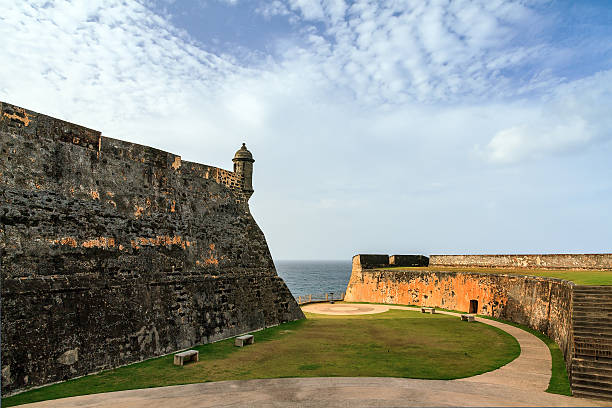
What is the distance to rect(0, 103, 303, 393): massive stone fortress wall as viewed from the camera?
10.6 m

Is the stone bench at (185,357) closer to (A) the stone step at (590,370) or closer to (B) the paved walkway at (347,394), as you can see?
(B) the paved walkway at (347,394)

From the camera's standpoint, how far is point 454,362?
491 inches

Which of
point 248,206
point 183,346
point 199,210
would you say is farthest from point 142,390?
point 248,206

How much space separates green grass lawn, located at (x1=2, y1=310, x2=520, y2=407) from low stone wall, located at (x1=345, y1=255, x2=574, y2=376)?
1987 millimetres

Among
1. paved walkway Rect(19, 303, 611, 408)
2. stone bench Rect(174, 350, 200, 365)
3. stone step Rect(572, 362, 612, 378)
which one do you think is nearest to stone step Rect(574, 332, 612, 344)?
stone step Rect(572, 362, 612, 378)

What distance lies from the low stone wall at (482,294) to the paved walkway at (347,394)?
2.61m

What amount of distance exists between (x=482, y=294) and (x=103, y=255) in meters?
21.4

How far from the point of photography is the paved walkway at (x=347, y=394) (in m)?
8.89

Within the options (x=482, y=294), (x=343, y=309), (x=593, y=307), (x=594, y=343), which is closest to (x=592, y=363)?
(x=594, y=343)

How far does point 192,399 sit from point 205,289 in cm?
742

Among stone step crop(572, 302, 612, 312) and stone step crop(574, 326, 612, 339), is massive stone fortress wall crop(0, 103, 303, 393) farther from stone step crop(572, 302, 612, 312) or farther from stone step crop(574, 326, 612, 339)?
stone step crop(572, 302, 612, 312)

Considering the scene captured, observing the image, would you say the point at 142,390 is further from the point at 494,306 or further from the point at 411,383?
the point at 494,306

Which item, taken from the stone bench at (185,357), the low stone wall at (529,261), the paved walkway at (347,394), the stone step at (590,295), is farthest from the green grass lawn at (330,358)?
the low stone wall at (529,261)

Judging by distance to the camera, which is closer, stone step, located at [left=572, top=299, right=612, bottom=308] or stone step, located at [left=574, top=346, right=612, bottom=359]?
stone step, located at [left=574, top=346, right=612, bottom=359]
